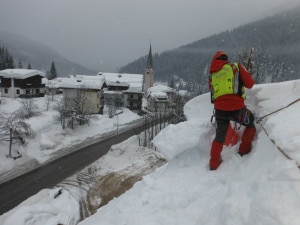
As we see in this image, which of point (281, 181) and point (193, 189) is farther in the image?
point (193, 189)

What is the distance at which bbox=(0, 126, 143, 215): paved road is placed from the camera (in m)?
23.2

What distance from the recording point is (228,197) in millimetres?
4316

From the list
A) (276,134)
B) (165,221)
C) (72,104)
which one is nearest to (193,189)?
(165,221)

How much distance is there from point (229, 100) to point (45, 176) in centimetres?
2572

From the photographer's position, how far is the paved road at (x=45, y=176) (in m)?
23.2

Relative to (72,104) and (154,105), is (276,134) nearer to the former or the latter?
(72,104)

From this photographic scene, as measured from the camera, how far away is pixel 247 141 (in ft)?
18.8

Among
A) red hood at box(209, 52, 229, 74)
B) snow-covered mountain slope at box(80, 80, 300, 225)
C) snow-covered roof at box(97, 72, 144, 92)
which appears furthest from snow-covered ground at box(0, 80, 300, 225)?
snow-covered roof at box(97, 72, 144, 92)

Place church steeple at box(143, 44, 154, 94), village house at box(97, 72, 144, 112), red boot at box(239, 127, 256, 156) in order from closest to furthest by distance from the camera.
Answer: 1. red boot at box(239, 127, 256, 156)
2. village house at box(97, 72, 144, 112)
3. church steeple at box(143, 44, 154, 94)

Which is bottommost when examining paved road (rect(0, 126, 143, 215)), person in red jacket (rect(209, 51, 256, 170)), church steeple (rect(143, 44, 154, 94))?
paved road (rect(0, 126, 143, 215))

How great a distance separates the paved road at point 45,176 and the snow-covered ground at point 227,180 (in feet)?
63.6

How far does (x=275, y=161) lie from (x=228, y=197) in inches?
37.6

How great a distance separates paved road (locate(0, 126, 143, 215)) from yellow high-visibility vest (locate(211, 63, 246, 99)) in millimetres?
21271

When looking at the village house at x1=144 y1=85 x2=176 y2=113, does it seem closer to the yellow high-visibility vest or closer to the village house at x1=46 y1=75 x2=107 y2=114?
the village house at x1=46 y1=75 x2=107 y2=114
